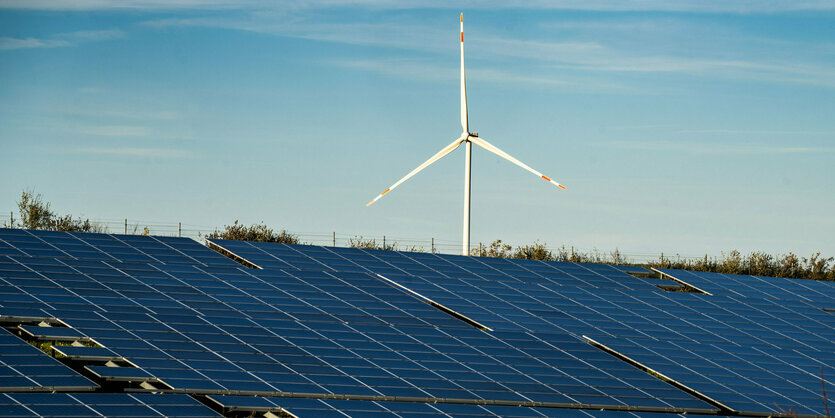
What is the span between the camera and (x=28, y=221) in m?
101

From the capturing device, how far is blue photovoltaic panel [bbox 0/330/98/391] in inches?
1449

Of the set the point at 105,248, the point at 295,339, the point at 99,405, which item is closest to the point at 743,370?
the point at 295,339

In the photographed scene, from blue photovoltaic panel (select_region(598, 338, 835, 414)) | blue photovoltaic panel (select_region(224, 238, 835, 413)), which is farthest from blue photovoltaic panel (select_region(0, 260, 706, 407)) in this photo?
blue photovoltaic panel (select_region(224, 238, 835, 413))

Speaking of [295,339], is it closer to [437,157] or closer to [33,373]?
[33,373]

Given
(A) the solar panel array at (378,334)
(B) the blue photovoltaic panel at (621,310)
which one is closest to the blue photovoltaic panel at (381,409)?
(A) the solar panel array at (378,334)

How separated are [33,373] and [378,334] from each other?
656 inches

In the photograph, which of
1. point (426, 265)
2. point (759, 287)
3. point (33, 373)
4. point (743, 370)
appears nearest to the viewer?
point (33, 373)

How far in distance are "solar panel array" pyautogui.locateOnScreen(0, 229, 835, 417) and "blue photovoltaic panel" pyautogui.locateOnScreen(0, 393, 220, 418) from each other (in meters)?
0.14

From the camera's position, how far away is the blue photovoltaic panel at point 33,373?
36812 millimetres

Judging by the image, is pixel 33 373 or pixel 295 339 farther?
pixel 295 339

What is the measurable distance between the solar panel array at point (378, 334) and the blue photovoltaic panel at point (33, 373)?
0.34ft

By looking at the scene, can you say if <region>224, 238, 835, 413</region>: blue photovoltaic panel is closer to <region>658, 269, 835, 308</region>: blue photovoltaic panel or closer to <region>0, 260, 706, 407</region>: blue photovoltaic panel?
<region>658, 269, 835, 308</region>: blue photovoltaic panel

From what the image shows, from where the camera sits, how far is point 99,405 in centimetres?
3597

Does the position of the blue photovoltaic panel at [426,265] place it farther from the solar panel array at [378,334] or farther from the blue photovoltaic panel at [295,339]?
the blue photovoltaic panel at [295,339]
